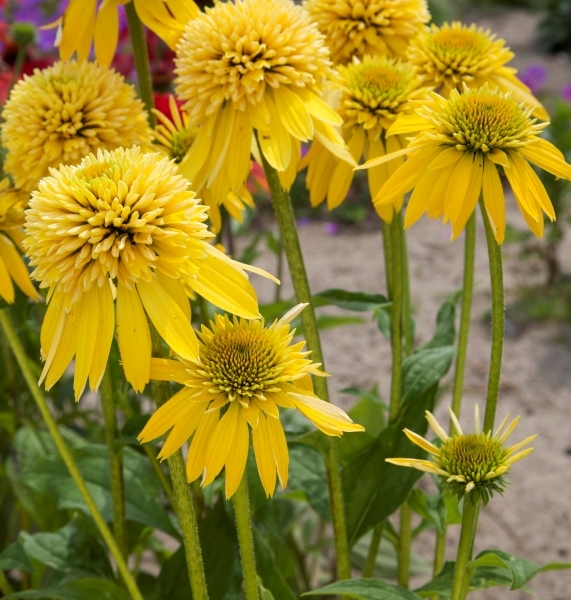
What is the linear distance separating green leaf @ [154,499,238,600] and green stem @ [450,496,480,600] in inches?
14.5

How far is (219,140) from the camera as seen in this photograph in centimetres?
88

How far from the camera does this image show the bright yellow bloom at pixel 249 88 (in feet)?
2.78

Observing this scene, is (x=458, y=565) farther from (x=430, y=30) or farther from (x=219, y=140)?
(x=430, y=30)

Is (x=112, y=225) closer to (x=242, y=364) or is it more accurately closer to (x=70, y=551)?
(x=242, y=364)

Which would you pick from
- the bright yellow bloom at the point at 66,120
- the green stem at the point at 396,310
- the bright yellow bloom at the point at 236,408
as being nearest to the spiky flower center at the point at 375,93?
the green stem at the point at 396,310

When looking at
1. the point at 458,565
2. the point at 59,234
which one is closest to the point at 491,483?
the point at 458,565

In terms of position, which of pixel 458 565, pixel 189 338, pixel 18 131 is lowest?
pixel 458 565

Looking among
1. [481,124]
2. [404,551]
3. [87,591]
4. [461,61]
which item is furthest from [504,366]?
[481,124]

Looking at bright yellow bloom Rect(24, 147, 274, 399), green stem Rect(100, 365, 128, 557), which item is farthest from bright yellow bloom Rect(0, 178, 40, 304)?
bright yellow bloom Rect(24, 147, 274, 399)

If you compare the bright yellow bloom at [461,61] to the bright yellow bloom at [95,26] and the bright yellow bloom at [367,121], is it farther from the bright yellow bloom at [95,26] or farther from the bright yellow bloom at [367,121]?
the bright yellow bloom at [95,26]

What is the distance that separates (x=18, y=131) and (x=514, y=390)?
178cm

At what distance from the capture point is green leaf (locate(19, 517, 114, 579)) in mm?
1129

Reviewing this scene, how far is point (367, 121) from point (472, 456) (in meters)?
0.40

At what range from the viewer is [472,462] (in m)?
0.76
